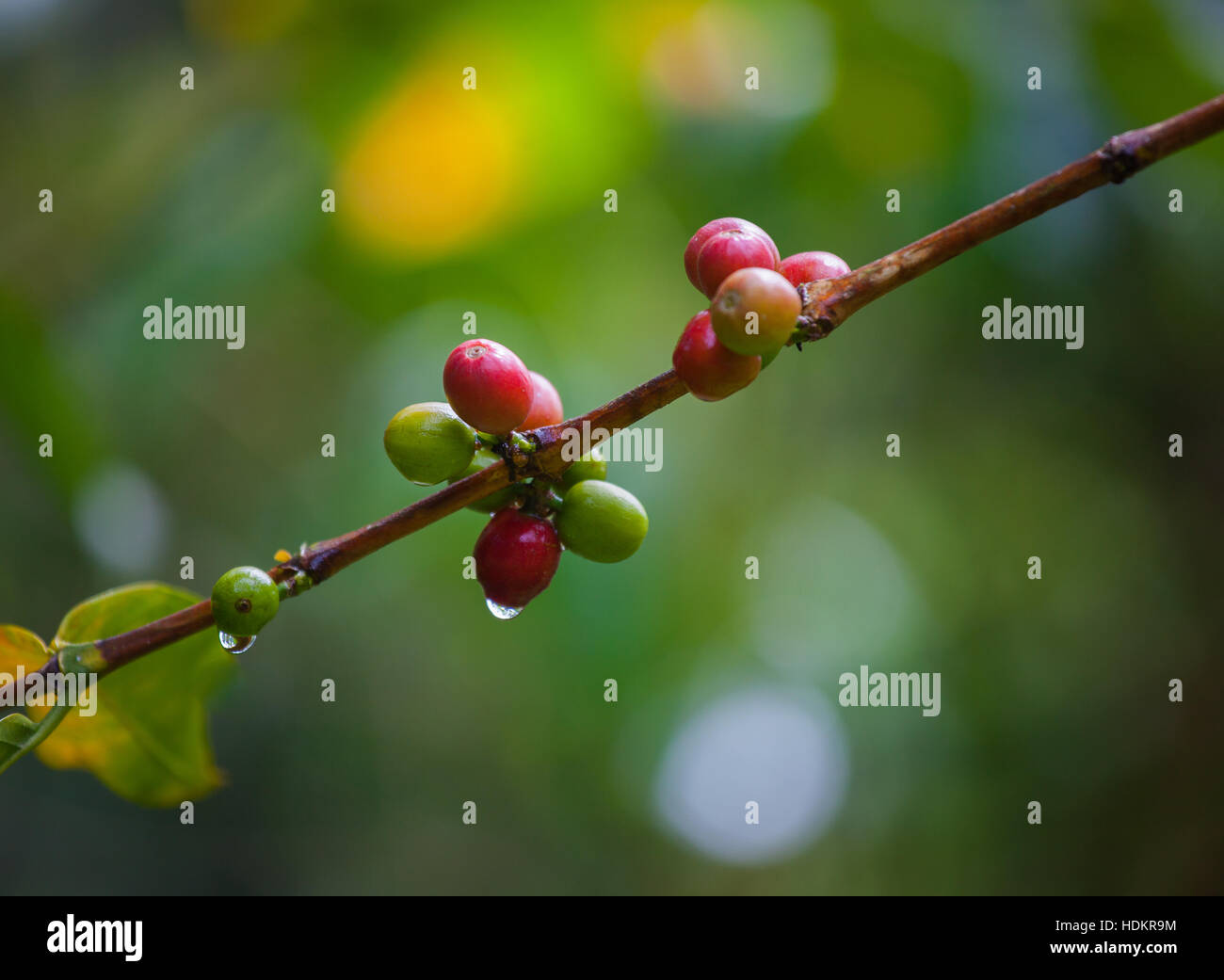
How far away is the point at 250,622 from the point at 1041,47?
2.39 metres

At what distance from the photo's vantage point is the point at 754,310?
0.61 m

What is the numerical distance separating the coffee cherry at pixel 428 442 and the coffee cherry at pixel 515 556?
0.06m

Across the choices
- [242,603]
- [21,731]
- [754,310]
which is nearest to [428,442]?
[242,603]

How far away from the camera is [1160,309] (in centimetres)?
287

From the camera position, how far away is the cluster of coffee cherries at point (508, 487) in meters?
0.73

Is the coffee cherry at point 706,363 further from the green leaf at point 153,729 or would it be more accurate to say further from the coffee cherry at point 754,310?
the green leaf at point 153,729

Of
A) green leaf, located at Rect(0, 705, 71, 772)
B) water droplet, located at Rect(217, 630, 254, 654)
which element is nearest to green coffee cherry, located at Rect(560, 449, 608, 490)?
water droplet, located at Rect(217, 630, 254, 654)

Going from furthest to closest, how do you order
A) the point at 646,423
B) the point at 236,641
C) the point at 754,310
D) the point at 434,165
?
the point at 646,423 < the point at 434,165 < the point at 236,641 < the point at 754,310

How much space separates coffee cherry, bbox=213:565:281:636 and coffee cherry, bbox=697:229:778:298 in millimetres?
396

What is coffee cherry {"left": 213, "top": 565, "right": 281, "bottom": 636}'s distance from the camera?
675 mm

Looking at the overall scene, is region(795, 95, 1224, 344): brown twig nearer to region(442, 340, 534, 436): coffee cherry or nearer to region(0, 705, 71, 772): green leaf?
region(442, 340, 534, 436): coffee cherry

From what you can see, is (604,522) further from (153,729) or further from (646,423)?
(646,423)

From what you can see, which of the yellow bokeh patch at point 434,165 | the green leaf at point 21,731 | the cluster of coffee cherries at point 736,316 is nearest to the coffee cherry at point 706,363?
→ the cluster of coffee cherries at point 736,316

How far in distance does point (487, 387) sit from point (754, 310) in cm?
22
